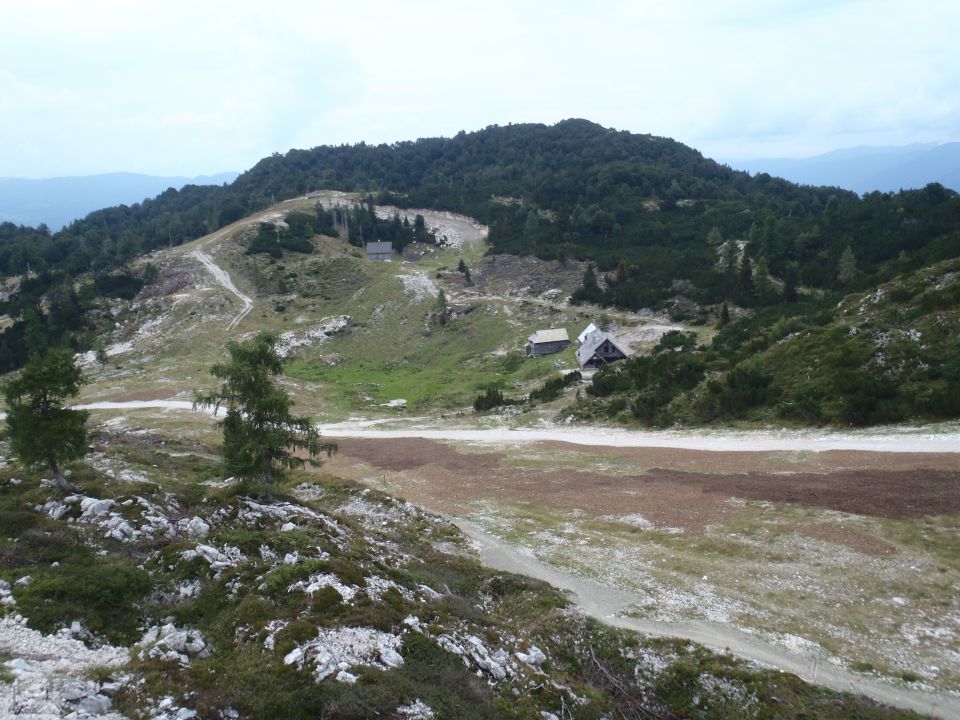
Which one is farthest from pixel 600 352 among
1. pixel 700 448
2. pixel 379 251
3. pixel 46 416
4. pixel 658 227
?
pixel 379 251

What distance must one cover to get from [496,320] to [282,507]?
65.2 meters

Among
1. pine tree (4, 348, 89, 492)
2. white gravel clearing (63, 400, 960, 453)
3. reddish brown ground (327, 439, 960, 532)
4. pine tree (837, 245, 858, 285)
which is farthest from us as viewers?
pine tree (837, 245, 858, 285)

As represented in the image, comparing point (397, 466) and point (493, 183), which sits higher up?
point (493, 183)

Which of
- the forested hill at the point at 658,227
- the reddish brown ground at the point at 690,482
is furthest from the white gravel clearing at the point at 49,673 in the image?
the forested hill at the point at 658,227

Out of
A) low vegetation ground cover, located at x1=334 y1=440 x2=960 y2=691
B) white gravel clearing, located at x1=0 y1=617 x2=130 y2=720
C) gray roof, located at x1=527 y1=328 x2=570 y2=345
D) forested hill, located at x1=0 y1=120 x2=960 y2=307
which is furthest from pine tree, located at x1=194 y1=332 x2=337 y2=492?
forested hill, located at x1=0 y1=120 x2=960 y2=307

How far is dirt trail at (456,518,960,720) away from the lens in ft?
40.7

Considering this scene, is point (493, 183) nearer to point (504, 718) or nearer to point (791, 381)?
point (791, 381)

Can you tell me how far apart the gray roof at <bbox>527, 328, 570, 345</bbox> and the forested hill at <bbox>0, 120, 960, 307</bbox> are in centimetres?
1345

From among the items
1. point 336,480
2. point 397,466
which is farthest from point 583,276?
point 336,480

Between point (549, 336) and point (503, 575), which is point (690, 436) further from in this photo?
point (549, 336)

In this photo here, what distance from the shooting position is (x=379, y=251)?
126 metres

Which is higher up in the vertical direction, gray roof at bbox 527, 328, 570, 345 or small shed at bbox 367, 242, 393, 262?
small shed at bbox 367, 242, 393, 262

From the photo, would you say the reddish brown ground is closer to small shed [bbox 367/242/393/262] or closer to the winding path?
the winding path

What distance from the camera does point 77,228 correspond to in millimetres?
165375
